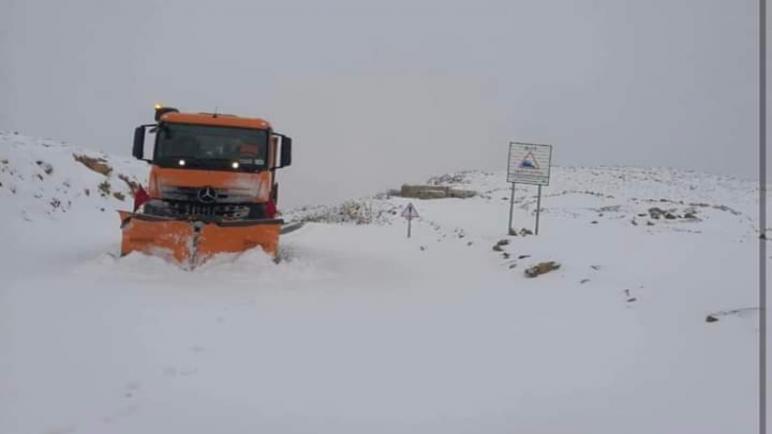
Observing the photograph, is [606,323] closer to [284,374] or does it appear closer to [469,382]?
[469,382]

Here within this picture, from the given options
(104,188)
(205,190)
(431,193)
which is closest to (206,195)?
(205,190)

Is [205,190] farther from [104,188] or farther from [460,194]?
[460,194]

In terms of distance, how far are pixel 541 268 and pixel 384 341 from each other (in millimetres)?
4979

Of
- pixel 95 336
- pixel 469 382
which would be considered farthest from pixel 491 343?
pixel 95 336

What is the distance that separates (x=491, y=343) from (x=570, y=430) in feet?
6.96

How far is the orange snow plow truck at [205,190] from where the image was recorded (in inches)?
350

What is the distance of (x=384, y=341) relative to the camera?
574cm

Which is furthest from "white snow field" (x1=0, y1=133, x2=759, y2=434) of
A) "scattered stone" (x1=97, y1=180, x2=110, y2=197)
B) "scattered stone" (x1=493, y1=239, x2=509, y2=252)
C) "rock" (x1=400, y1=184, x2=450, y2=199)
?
"rock" (x1=400, y1=184, x2=450, y2=199)

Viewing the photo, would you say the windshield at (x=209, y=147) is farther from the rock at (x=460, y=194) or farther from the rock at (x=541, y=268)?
the rock at (x=460, y=194)

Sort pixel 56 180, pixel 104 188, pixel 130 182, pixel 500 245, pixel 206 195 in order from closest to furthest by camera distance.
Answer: pixel 206 195 < pixel 500 245 < pixel 56 180 < pixel 104 188 < pixel 130 182

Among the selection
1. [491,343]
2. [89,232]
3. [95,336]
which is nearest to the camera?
[95,336]

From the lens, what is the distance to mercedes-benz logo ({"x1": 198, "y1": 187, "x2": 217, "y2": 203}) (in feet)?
31.1

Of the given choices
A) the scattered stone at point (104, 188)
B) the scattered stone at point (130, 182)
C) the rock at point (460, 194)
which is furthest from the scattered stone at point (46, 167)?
the rock at point (460, 194)

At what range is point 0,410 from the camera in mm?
3482
